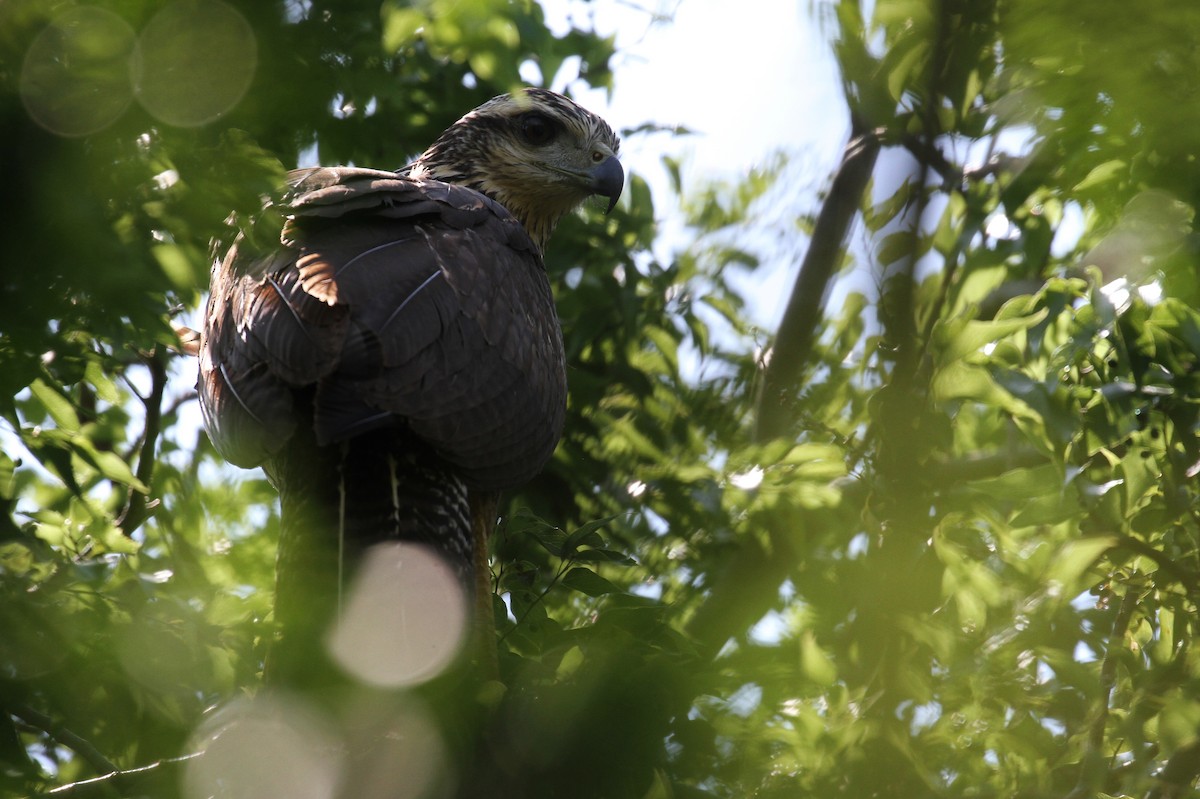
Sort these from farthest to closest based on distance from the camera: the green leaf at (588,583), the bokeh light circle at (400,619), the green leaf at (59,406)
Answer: the green leaf at (59,406)
the green leaf at (588,583)
the bokeh light circle at (400,619)

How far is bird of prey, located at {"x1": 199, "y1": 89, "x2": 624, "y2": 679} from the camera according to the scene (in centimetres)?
279

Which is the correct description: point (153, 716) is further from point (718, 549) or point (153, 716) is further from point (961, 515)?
point (961, 515)

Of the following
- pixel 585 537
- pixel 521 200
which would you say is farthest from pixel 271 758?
pixel 521 200

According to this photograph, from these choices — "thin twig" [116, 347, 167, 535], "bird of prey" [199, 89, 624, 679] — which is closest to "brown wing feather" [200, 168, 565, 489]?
"bird of prey" [199, 89, 624, 679]

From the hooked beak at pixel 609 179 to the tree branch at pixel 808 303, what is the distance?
140 cm

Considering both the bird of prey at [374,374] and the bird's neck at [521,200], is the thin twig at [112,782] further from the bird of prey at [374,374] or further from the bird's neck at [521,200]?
the bird's neck at [521,200]

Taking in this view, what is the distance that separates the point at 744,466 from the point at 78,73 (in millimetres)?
2351

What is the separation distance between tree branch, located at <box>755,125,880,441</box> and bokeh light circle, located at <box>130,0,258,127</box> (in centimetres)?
200

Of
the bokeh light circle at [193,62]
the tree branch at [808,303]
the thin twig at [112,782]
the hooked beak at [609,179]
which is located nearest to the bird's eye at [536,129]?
the hooked beak at [609,179]

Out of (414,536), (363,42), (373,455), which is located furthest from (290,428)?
(363,42)

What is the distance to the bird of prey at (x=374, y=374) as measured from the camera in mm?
2791

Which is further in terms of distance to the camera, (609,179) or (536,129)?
Answer: (536,129)

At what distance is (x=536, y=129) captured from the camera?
17.6 feet

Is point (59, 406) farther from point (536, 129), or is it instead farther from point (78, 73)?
point (536, 129)
